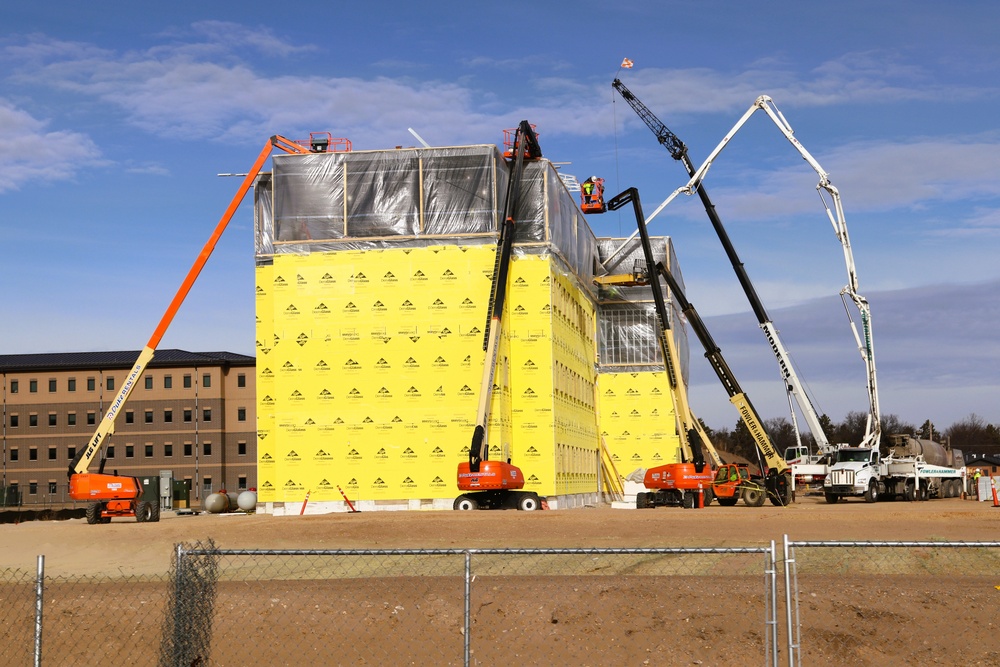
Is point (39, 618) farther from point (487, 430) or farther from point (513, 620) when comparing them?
point (487, 430)

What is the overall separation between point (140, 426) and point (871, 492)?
6061cm

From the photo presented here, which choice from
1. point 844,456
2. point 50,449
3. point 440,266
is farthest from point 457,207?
point 50,449

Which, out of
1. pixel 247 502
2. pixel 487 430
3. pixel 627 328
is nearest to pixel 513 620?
pixel 487 430

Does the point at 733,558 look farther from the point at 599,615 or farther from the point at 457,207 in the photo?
the point at 457,207

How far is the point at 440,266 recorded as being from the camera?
157 ft

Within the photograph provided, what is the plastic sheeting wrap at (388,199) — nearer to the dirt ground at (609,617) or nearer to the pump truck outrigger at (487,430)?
the pump truck outrigger at (487,430)

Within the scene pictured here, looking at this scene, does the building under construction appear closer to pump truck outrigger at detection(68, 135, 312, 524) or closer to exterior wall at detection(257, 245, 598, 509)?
exterior wall at detection(257, 245, 598, 509)

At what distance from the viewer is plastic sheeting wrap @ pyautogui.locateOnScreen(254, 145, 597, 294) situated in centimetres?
4816

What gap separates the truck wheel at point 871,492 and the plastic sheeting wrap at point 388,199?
19.6 metres

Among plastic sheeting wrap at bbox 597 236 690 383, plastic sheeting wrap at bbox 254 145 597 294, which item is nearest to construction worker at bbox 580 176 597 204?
plastic sheeting wrap at bbox 597 236 690 383

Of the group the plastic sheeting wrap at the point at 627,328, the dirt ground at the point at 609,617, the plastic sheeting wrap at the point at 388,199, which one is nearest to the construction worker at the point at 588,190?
the plastic sheeting wrap at the point at 627,328

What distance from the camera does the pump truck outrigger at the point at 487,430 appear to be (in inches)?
1613

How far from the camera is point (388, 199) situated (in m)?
48.5

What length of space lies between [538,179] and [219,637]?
124ft
